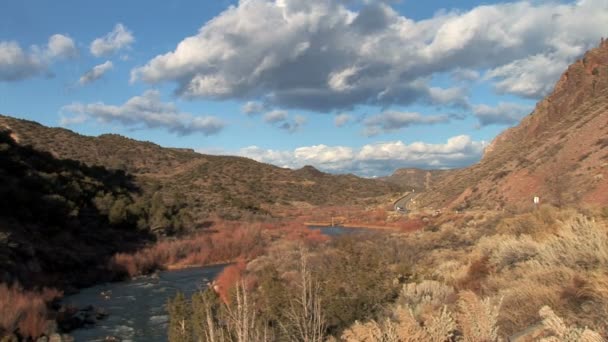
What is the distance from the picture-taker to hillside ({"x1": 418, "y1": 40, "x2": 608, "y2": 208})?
3050cm

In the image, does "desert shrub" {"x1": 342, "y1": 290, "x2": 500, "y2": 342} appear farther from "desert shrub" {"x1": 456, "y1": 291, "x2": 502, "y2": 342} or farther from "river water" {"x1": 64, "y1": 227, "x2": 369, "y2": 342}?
"river water" {"x1": 64, "y1": 227, "x2": 369, "y2": 342}

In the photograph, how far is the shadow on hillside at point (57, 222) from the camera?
28050mm

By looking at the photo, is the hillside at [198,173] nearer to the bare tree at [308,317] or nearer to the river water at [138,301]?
the river water at [138,301]

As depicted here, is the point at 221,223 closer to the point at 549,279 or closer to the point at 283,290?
the point at 283,290

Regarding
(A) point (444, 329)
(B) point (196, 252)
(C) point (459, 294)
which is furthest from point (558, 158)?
(A) point (444, 329)

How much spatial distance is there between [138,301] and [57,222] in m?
13.5

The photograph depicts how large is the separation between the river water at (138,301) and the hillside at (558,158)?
18.8m

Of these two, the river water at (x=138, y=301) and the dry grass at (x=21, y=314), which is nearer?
the dry grass at (x=21, y=314)

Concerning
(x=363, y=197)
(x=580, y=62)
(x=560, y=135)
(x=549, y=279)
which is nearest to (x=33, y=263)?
(x=549, y=279)

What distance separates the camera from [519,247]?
38.7ft

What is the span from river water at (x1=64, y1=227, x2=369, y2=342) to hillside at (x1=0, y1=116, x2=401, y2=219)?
3293 centimetres

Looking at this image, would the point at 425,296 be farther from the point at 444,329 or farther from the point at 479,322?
the point at 479,322

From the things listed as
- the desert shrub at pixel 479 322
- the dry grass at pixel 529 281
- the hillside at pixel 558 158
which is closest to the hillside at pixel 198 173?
the hillside at pixel 558 158

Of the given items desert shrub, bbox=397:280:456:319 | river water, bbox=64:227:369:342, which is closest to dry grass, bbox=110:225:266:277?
river water, bbox=64:227:369:342
